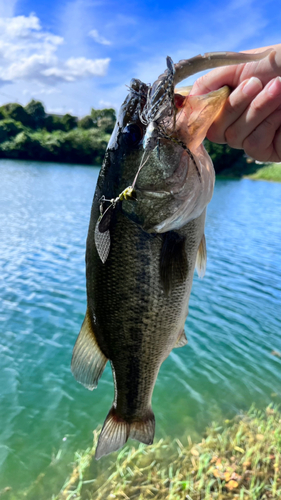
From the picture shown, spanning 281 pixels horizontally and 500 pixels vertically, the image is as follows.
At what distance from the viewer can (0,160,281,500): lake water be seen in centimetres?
557

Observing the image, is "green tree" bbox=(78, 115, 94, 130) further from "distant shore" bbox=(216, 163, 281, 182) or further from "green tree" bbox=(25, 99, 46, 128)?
"distant shore" bbox=(216, 163, 281, 182)

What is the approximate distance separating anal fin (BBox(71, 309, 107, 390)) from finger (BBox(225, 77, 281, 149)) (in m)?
1.37

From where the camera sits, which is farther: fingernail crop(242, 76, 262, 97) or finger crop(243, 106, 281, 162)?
finger crop(243, 106, 281, 162)

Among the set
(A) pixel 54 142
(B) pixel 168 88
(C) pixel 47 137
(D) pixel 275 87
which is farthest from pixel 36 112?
(B) pixel 168 88

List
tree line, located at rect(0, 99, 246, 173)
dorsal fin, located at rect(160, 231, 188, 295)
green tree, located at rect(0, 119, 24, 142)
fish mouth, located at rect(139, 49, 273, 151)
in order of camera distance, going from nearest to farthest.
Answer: fish mouth, located at rect(139, 49, 273, 151)
dorsal fin, located at rect(160, 231, 188, 295)
tree line, located at rect(0, 99, 246, 173)
green tree, located at rect(0, 119, 24, 142)

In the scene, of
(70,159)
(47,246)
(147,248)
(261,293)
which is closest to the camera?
(147,248)

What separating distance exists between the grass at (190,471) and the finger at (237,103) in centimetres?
383

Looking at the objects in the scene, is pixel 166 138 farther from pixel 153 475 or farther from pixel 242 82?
pixel 153 475

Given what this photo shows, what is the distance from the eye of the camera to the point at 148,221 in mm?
1719

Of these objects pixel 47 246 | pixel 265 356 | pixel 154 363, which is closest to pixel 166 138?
pixel 154 363

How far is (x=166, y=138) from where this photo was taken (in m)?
1.67

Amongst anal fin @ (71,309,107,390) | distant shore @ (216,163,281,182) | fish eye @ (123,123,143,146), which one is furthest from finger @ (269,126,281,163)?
distant shore @ (216,163,281,182)

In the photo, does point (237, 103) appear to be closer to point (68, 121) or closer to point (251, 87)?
point (251, 87)

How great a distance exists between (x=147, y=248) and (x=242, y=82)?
994 mm
